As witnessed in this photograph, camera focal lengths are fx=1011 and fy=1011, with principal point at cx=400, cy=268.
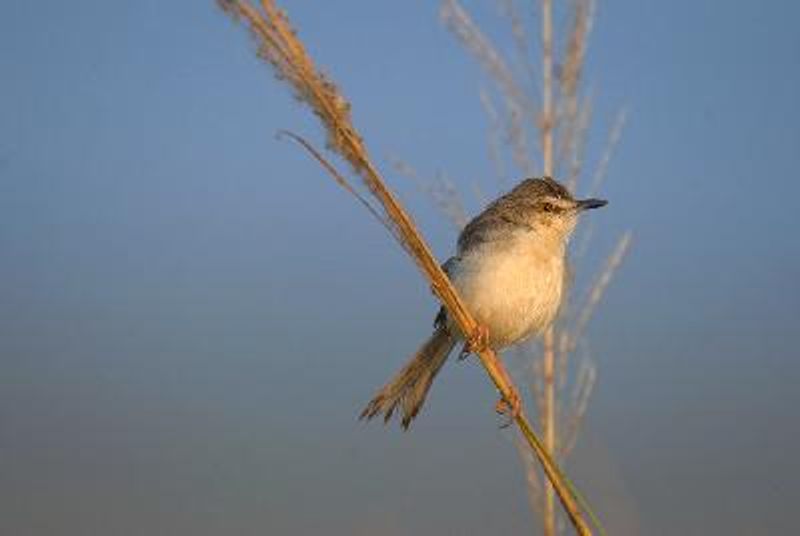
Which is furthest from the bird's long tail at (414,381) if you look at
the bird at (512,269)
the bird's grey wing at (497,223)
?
the bird's grey wing at (497,223)

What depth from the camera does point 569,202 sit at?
9.24ft

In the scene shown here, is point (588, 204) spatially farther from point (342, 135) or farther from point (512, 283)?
point (342, 135)

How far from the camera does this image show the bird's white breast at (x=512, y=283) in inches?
101

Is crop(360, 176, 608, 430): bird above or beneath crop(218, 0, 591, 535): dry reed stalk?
above

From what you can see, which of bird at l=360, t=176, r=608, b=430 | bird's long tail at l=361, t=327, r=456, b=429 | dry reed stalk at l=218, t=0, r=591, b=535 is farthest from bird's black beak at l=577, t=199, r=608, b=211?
dry reed stalk at l=218, t=0, r=591, b=535

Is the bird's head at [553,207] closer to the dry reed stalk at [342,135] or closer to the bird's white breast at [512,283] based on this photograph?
the bird's white breast at [512,283]

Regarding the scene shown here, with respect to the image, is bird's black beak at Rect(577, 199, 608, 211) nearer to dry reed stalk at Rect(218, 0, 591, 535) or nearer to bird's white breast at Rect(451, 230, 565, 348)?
bird's white breast at Rect(451, 230, 565, 348)

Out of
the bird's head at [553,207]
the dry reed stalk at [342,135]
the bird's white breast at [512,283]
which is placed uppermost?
the bird's head at [553,207]

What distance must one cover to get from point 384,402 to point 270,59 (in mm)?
921

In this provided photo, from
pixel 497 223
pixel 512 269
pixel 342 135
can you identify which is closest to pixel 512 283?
pixel 512 269

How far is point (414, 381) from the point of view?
2.26 m

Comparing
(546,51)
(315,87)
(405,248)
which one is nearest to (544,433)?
(546,51)

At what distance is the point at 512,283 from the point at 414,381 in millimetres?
455

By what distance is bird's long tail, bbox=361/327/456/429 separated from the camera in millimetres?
1865
